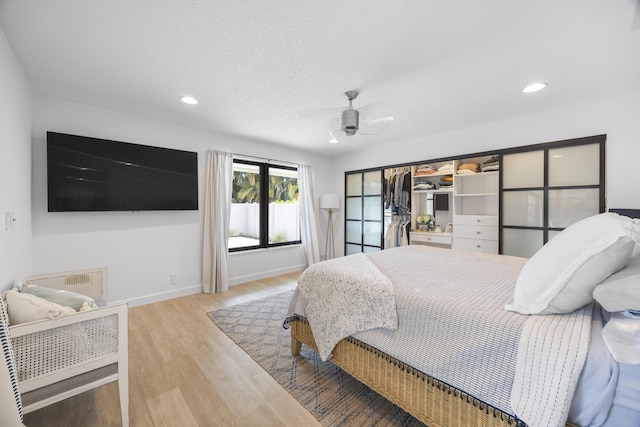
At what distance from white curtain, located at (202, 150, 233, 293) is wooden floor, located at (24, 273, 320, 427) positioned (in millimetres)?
1104

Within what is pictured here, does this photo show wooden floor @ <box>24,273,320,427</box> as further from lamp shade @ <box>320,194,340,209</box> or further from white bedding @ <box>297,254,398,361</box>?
lamp shade @ <box>320,194,340,209</box>

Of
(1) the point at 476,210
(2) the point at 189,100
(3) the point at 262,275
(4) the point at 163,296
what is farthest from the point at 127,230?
(1) the point at 476,210

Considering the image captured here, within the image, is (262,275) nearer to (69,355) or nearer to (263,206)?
(263,206)

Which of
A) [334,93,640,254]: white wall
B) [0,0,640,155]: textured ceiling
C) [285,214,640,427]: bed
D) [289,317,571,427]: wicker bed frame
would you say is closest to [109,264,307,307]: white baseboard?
[0,0,640,155]: textured ceiling

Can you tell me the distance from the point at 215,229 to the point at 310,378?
259 centimetres

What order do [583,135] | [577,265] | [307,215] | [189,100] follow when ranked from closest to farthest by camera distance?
1. [577,265]
2. [189,100]
3. [583,135]
4. [307,215]

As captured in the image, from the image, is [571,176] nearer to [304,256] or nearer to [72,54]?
[304,256]

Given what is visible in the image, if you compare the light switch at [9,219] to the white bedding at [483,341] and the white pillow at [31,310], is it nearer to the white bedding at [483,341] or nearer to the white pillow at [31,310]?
the white pillow at [31,310]

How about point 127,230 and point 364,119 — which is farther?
point 127,230

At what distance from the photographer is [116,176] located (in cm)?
296

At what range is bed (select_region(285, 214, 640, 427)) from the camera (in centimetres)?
90

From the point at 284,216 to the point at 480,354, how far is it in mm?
4128

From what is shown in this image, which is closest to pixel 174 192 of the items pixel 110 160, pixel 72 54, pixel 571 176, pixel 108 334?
pixel 110 160

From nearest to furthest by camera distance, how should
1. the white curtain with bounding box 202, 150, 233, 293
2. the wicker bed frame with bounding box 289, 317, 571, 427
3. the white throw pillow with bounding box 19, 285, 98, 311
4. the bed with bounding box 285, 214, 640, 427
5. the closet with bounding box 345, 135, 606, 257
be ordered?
the bed with bounding box 285, 214, 640, 427 → the wicker bed frame with bounding box 289, 317, 571, 427 → the white throw pillow with bounding box 19, 285, 98, 311 → the closet with bounding box 345, 135, 606, 257 → the white curtain with bounding box 202, 150, 233, 293
